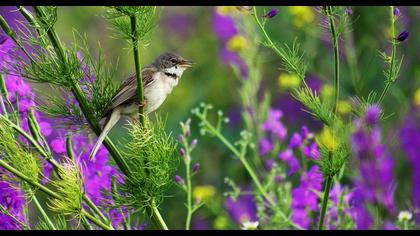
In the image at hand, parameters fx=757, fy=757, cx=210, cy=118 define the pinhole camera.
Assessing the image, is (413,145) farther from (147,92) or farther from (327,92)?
(147,92)

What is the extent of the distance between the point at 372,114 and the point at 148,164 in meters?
0.56

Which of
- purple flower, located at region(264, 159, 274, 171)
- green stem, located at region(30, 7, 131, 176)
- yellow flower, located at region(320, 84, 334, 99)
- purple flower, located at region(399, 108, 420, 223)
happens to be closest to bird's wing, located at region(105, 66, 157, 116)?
green stem, located at region(30, 7, 131, 176)

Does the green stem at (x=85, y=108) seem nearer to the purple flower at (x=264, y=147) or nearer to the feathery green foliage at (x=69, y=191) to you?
the feathery green foliage at (x=69, y=191)

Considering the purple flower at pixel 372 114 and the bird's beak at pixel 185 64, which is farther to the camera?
the bird's beak at pixel 185 64

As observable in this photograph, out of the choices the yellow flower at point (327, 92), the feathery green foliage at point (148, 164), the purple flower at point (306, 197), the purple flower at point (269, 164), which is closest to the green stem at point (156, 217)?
the feathery green foliage at point (148, 164)

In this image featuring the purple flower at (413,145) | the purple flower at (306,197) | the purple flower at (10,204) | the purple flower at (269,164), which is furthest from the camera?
the purple flower at (413,145)

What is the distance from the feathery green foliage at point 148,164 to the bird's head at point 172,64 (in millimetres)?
709

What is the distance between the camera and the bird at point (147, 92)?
194 cm

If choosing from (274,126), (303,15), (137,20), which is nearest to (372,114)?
(137,20)

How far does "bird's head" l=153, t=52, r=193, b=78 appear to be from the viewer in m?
2.48

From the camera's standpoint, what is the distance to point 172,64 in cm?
249

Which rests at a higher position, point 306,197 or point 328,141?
point 328,141

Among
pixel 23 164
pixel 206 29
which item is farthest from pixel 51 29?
pixel 206 29

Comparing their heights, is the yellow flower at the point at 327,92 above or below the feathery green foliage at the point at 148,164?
above
